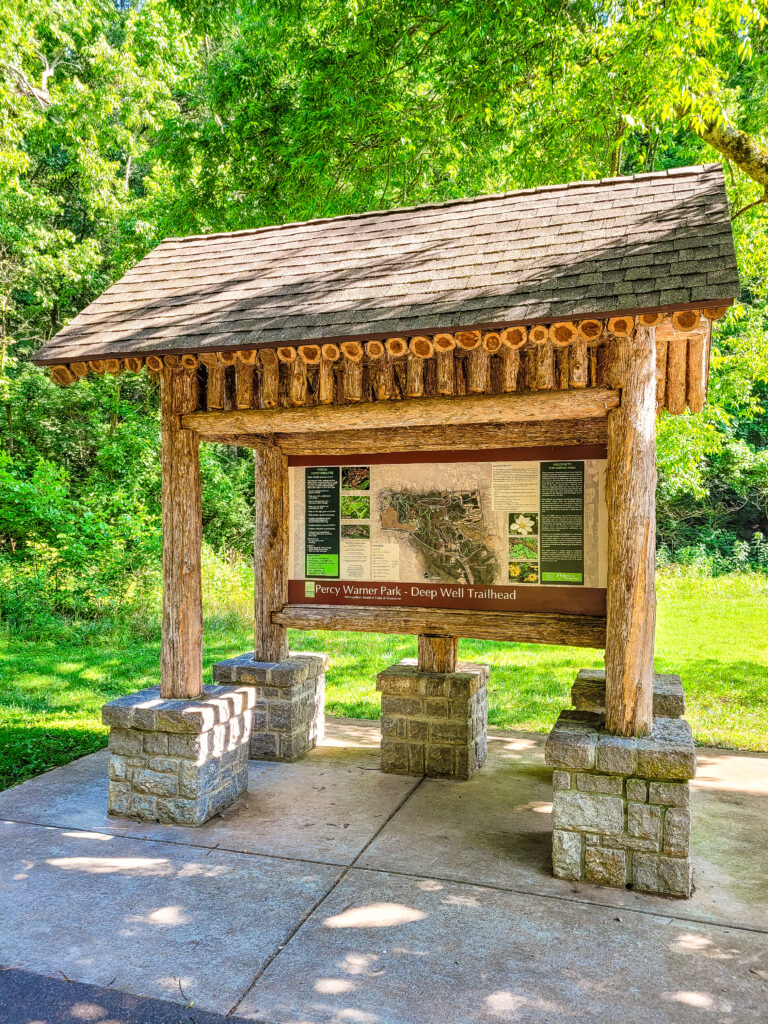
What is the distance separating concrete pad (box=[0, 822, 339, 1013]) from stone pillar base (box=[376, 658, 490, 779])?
1685 mm

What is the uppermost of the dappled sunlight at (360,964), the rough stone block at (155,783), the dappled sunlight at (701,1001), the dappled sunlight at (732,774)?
the rough stone block at (155,783)

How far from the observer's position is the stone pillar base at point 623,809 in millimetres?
3928

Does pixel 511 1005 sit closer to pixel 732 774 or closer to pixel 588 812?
pixel 588 812

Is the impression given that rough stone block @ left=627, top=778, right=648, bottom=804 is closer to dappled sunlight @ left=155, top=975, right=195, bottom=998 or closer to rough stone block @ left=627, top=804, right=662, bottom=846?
rough stone block @ left=627, top=804, right=662, bottom=846

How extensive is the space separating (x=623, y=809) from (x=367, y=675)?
19.5ft

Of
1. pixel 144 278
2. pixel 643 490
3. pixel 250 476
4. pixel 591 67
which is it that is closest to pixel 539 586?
pixel 643 490

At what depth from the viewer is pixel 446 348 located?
4.22 m

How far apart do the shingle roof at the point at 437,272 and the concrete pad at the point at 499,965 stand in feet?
10.3

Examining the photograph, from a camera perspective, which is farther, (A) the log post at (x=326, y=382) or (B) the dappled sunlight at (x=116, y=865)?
(A) the log post at (x=326, y=382)

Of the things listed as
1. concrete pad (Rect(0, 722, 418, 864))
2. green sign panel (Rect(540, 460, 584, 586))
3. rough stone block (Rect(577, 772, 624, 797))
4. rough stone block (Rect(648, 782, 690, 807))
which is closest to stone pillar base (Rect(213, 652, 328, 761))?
concrete pad (Rect(0, 722, 418, 864))

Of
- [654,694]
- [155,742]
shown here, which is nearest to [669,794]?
[654,694]

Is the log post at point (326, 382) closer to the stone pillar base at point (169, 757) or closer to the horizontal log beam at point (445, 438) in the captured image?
the horizontal log beam at point (445, 438)

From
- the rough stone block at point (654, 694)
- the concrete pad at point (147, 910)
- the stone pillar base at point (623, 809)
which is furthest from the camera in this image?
the rough stone block at point (654, 694)

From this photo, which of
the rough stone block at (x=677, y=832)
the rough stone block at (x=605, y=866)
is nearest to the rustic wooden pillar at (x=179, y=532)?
the rough stone block at (x=605, y=866)
